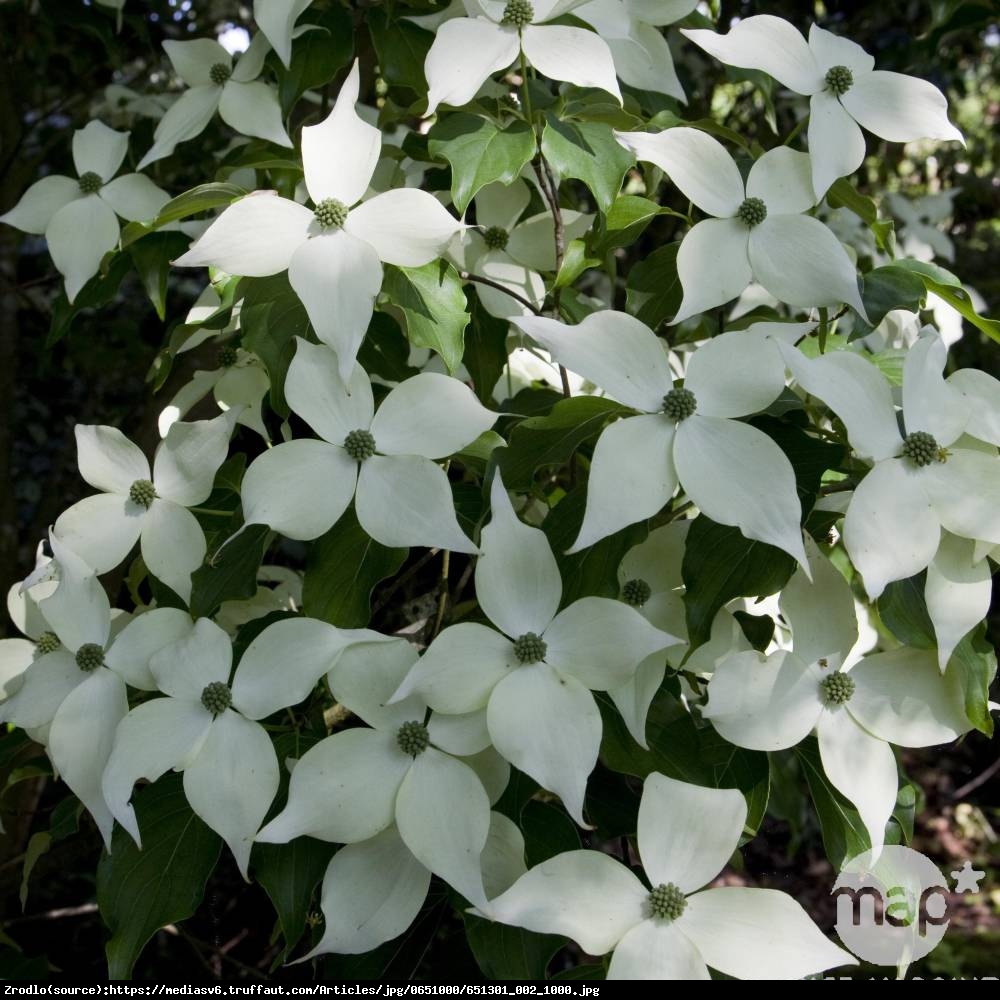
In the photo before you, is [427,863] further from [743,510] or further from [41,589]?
[41,589]

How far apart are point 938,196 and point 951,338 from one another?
2.17 ft

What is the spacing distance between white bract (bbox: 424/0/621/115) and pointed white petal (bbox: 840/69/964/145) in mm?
193

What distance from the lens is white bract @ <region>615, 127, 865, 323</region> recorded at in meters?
0.75

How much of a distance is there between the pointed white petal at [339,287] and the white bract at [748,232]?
8.2 inches

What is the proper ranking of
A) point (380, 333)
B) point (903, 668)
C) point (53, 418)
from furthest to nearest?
point (53, 418)
point (380, 333)
point (903, 668)

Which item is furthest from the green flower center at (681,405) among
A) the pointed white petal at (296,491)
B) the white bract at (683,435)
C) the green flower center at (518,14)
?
the green flower center at (518,14)

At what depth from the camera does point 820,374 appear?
27.0 inches

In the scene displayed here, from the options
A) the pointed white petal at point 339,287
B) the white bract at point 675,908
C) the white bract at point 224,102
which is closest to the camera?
the white bract at point 675,908

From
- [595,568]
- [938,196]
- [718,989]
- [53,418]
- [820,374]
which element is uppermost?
[820,374]

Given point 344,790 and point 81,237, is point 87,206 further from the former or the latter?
point 344,790

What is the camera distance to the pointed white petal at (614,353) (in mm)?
686

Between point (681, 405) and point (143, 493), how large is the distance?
0.41 meters

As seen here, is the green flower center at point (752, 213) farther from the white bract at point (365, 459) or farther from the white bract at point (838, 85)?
the white bract at point (365, 459)

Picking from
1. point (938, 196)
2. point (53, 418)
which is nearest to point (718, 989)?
point (938, 196)
